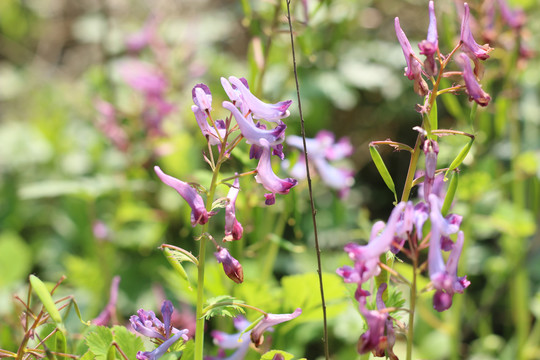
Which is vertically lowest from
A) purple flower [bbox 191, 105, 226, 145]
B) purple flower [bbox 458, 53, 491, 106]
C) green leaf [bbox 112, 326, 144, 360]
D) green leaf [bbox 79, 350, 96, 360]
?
green leaf [bbox 79, 350, 96, 360]

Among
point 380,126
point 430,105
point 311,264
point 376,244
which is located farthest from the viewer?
point 380,126

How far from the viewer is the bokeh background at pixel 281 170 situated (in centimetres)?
224

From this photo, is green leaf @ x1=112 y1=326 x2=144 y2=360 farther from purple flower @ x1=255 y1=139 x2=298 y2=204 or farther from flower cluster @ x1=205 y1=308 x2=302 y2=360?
purple flower @ x1=255 y1=139 x2=298 y2=204

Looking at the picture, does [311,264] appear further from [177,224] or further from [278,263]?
[177,224]

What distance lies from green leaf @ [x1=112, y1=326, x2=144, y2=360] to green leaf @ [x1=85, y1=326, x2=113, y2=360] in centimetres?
4

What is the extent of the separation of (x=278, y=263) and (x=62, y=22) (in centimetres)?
394

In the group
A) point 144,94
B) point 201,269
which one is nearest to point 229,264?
point 201,269

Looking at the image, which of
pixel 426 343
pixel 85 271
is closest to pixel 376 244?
pixel 426 343

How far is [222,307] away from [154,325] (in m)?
0.16

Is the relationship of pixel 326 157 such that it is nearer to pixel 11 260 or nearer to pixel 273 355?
pixel 273 355

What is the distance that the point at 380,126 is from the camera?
4.08m

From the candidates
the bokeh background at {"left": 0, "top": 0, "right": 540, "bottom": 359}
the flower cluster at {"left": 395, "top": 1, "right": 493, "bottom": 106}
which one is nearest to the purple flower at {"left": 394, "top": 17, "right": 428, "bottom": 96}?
the flower cluster at {"left": 395, "top": 1, "right": 493, "bottom": 106}

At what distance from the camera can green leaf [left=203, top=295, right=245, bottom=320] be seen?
119 cm

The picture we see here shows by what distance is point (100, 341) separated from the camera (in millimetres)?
1211
